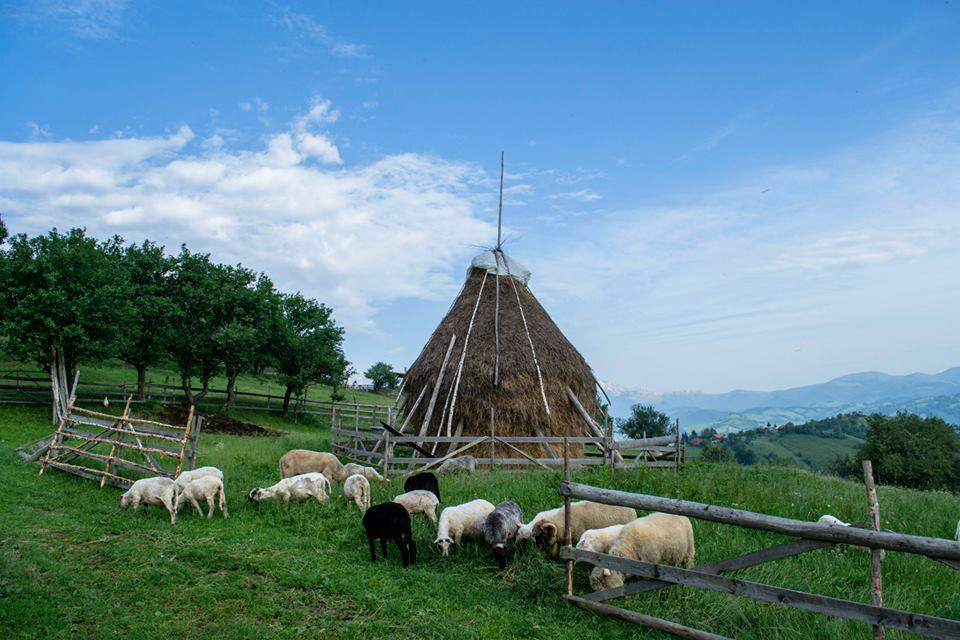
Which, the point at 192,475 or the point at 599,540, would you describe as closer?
the point at 599,540

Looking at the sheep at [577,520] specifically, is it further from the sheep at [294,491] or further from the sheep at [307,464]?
the sheep at [307,464]

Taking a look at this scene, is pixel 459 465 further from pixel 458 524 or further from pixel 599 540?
pixel 599 540

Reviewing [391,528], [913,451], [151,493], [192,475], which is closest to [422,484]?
[391,528]

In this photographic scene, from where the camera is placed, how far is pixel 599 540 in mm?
7141

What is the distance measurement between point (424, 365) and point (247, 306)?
1750 cm

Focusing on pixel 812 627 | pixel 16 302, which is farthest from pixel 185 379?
pixel 812 627

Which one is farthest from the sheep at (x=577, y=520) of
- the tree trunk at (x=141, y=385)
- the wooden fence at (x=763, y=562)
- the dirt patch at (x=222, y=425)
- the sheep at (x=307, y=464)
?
the tree trunk at (x=141, y=385)

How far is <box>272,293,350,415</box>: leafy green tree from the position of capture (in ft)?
112

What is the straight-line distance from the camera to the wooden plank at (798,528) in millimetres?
4719

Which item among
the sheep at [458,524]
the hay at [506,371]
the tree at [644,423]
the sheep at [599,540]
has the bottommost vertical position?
the tree at [644,423]

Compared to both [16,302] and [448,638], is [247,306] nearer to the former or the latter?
[16,302]

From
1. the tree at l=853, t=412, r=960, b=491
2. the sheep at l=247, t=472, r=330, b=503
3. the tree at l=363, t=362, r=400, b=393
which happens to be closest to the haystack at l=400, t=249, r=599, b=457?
the sheep at l=247, t=472, r=330, b=503

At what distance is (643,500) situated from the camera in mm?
6242

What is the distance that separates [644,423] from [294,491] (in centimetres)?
3695
